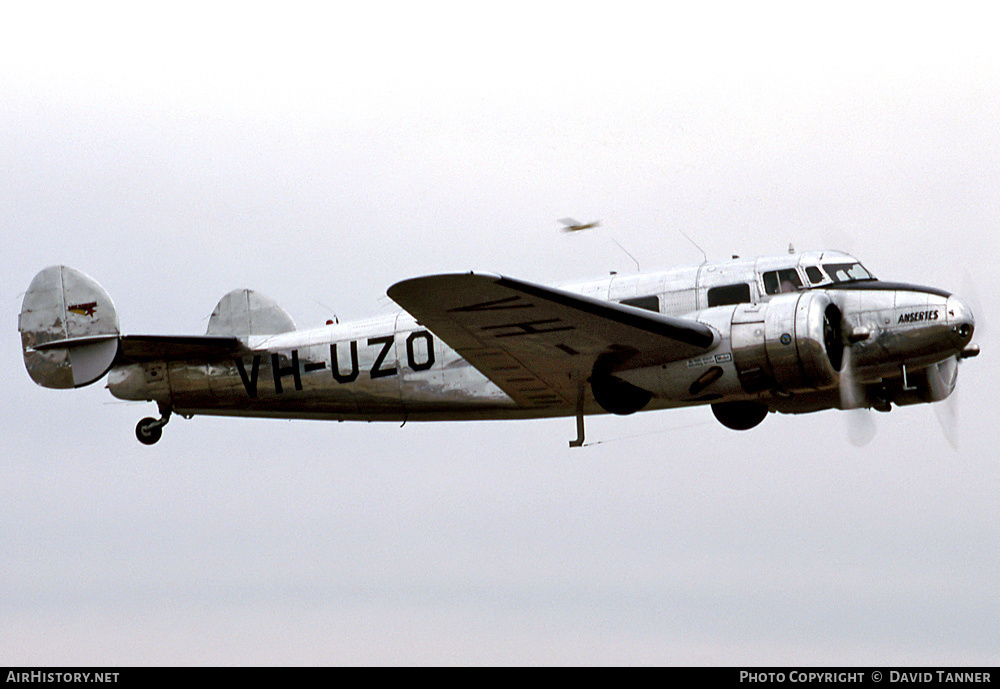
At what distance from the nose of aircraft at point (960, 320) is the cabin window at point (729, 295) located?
2535mm

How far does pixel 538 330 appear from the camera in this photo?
679 inches

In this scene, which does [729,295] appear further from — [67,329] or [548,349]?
[67,329]

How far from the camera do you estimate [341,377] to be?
65.5 feet

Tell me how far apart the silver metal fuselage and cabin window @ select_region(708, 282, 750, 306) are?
13mm

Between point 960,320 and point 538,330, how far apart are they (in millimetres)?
5242

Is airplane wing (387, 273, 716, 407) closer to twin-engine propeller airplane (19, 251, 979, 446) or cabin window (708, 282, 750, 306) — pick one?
twin-engine propeller airplane (19, 251, 979, 446)

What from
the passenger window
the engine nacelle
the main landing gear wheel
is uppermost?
the passenger window

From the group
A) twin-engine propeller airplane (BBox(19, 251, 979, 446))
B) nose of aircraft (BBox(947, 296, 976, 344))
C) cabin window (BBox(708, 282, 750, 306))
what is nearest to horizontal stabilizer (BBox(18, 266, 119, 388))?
twin-engine propeller airplane (BBox(19, 251, 979, 446))

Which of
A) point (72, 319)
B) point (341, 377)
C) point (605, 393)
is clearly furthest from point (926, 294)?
point (72, 319)

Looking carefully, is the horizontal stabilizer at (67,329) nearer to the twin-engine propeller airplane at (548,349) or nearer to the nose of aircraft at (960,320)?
the twin-engine propeller airplane at (548,349)

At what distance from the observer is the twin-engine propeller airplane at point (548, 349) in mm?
16766

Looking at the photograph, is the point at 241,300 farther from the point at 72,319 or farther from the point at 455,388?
the point at 455,388

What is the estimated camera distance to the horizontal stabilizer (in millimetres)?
20641
